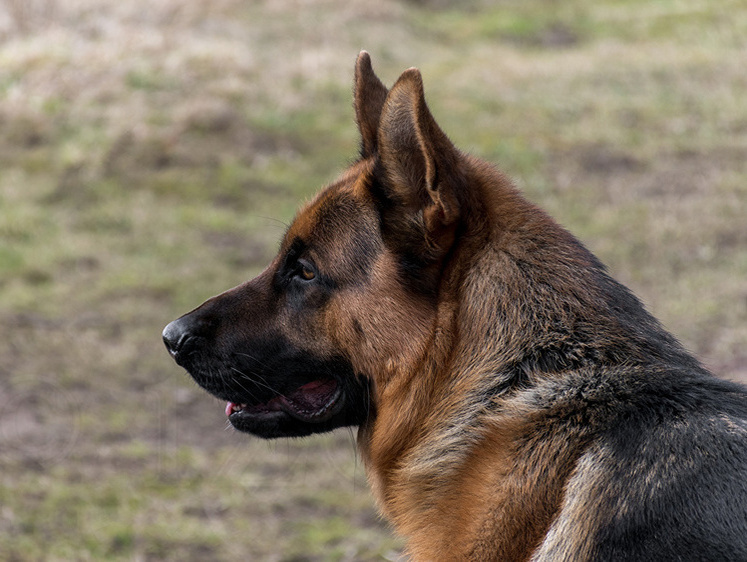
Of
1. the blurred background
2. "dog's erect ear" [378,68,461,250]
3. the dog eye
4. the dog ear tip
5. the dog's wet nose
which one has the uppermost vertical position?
the dog ear tip

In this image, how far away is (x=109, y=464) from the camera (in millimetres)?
5570

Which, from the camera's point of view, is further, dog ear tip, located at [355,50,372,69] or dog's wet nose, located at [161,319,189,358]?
dog ear tip, located at [355,50,372,69]

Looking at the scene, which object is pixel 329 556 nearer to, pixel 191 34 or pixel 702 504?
pixel 702 504

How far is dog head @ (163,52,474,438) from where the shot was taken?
2777mm

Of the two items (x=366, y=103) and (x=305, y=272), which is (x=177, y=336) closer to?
(x=305, y=272)

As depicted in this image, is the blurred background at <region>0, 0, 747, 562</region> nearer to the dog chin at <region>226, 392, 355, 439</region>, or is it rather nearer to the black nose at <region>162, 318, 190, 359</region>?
the black nose at <region>162, 318, 190, 359</region>

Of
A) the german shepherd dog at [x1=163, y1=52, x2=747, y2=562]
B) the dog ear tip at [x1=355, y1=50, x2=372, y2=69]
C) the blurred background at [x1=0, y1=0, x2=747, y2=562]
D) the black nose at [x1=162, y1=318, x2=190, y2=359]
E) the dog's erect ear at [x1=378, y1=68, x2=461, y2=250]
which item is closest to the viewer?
the german shepherd dog at [x1=163, y1=52, x2=747, y2=562]

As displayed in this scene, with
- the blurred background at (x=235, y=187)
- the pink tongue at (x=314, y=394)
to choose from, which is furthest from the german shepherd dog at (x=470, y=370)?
the blurred background at (x=235, y=187)

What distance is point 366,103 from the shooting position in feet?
10.9

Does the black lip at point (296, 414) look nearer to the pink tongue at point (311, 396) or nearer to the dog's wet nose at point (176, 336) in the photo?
the pink tongue at point (311, 396)

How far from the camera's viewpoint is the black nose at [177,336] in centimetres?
319

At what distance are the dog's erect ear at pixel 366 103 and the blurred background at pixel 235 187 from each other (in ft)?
1.43

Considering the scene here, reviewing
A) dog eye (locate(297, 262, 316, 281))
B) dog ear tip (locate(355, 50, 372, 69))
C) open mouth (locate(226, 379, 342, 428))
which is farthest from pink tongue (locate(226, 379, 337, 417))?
dog ear tip (locate(355, 50, 372, 69))

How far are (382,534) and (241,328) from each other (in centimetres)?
216
